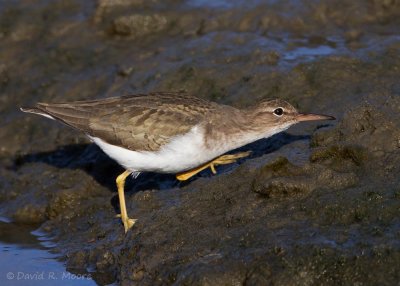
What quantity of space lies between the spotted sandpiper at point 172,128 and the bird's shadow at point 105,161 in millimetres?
617

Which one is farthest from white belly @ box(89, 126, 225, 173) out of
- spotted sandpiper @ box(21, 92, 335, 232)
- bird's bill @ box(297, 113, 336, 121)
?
bird's bill @ box(297, 113, 336, 121)

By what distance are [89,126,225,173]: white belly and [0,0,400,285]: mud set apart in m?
0.34

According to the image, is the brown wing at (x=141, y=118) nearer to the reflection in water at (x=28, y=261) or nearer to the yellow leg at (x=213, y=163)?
the yellow leg at (x=213, y=163)

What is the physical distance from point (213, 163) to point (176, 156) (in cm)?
108

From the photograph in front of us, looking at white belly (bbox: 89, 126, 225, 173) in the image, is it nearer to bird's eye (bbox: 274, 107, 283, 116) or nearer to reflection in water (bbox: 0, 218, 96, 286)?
bird's eye (bbox: 274, 107, 283, 116)

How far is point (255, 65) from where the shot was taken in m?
12.1

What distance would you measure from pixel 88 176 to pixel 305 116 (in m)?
3.56

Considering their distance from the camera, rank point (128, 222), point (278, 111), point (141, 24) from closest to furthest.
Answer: point (128, 222) → point (278, 111) → point (141, 24)

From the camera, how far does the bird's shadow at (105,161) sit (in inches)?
418

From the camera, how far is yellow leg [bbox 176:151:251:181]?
33.3 ft

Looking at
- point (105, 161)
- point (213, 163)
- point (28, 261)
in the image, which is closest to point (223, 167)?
point (213, 163)

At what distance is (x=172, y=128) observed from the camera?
9516mm

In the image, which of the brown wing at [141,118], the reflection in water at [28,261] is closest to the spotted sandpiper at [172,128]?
the brown wing at [141,118]

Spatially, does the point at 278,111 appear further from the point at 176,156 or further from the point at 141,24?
the point at 141,24
